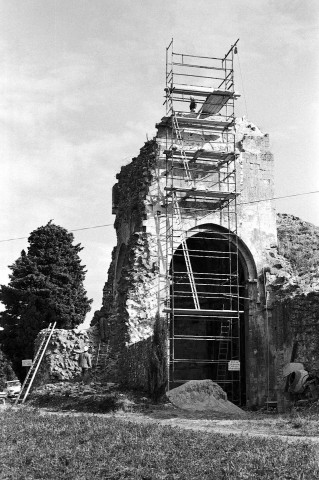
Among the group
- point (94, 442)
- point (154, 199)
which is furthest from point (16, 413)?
point (154, 199)

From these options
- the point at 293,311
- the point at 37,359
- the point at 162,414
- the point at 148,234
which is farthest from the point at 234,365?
the point at 162,414

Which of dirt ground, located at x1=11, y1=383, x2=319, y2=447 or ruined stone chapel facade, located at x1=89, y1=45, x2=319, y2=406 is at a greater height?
ruined stone chapel facade, located at x1=89, y1=45, x2=319, y2=406

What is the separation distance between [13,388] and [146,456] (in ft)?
81.2

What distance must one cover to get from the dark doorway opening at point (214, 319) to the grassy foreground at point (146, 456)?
36.1 ft

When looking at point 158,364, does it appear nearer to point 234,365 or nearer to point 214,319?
point 234,365

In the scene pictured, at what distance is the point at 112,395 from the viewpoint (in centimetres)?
1889

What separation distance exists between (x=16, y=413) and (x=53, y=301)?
22.2 m

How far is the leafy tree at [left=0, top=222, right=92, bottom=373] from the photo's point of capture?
123 ft

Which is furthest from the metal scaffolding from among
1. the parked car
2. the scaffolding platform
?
the parked car

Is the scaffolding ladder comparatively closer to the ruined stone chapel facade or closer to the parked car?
the ruined stone chapel facade

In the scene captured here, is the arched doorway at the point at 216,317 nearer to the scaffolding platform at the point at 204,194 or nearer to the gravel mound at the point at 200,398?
the scaffolding platform at the point at 204,194

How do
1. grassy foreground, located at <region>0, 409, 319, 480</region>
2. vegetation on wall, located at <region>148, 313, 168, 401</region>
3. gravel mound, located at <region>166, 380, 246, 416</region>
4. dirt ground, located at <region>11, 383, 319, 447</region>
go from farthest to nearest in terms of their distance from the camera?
vegetation on wall, located at <region>148, 313, 168, 401</region> → gravel mound, located at <region>166, 380, 246, 416</region> → dirt ground, located at <region>11, 383, 319, 447</region> → grassy foreground, located at <region>0, 409, 319, 480</region>

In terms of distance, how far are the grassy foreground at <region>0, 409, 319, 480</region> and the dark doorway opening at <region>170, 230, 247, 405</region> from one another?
11000 millimetres

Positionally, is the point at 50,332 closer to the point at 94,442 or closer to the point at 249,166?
the point at 249,166
